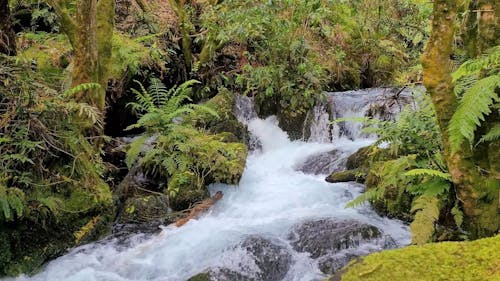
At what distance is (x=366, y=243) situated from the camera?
4.66m

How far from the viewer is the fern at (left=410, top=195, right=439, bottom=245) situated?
11.4 feet

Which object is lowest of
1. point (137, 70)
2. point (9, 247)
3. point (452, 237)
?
point (9, 247)

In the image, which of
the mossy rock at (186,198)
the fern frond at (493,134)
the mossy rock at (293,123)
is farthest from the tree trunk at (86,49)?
the mossy rock at (293,123)

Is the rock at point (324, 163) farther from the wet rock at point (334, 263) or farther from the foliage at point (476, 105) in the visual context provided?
the foliage at point (476, 105)

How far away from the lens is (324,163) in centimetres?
779

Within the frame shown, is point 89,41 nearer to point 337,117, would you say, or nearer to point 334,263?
point 334,263

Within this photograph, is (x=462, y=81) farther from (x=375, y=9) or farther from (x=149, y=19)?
(x=375, y=9)

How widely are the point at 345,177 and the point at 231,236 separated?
2.43 metres

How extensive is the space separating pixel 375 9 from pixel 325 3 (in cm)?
484

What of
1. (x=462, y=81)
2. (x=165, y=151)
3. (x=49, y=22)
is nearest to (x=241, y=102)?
(x=165, y=151)

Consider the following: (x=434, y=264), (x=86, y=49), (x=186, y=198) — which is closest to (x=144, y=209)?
(x=186, y=198)

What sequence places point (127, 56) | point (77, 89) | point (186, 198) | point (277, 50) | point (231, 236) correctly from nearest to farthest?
point (77, 89)
point (231, 236)
point (186, 198)
point (127, 56)
point (277, 50)

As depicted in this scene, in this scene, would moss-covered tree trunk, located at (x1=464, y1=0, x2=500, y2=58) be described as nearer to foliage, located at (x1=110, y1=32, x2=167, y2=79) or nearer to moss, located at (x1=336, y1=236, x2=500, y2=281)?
moss, located at (x1=336, y1=236, x2=500, y2=281)

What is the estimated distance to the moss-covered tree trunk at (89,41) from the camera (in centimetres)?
524
